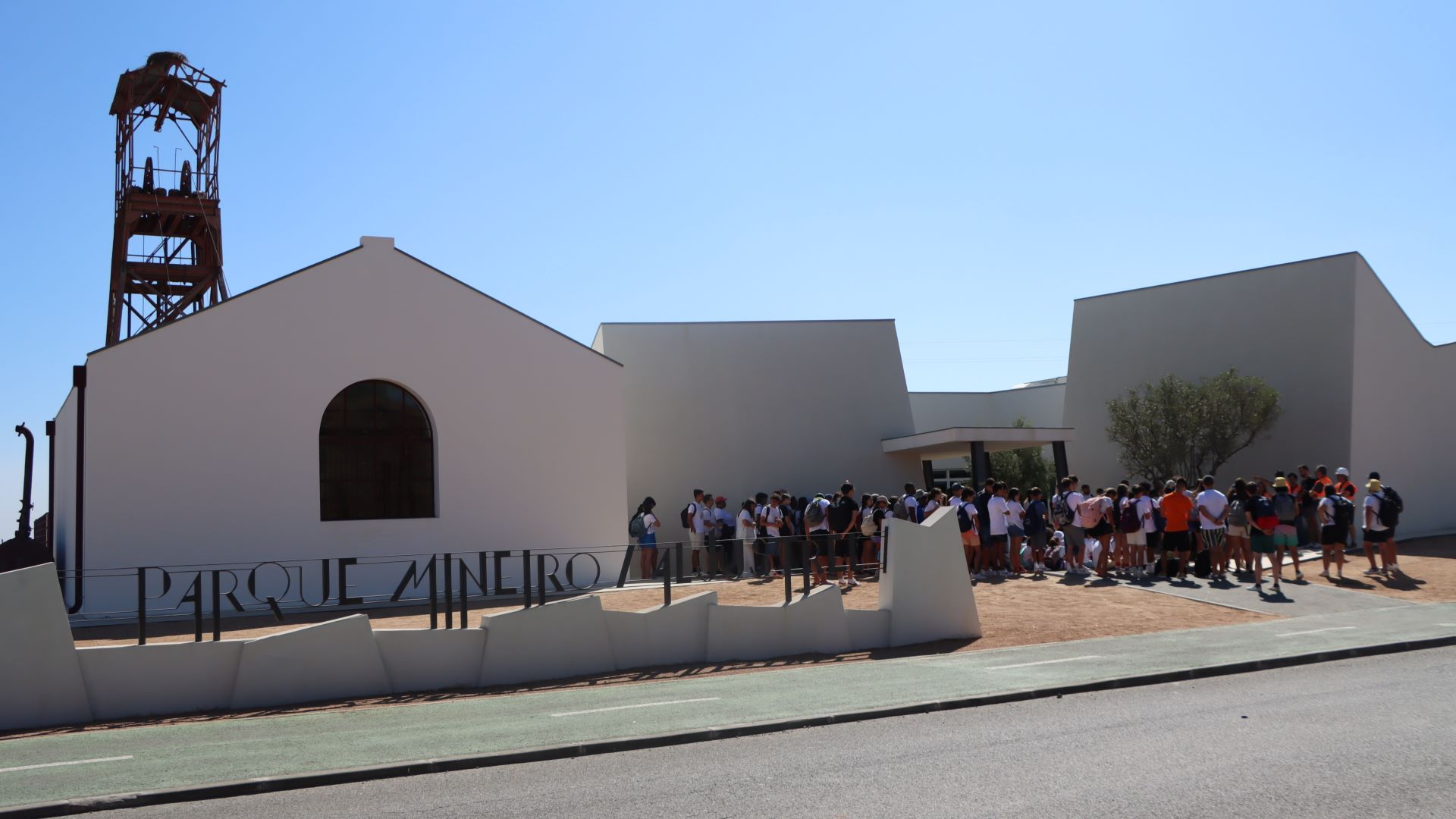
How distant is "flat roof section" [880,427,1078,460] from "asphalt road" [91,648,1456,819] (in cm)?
1764

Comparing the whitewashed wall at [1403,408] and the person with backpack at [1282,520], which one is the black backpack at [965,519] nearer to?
the person with backpack at [1282,520]

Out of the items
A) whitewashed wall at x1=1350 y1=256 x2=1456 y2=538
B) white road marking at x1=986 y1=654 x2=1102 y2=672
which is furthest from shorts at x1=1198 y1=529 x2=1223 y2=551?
whitewashed wall at x1=1350 y1=256 x2=1456 y2=538

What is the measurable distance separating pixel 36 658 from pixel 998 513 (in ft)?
46.5

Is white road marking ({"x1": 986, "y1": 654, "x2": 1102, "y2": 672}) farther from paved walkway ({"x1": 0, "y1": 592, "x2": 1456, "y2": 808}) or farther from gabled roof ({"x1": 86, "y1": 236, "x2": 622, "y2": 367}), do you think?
gabled roof ({"x1": 86, "y1": 236, "x2": 622, "y2": 367})

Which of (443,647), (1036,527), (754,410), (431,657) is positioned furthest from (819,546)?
(754,410)

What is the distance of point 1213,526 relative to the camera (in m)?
17.4

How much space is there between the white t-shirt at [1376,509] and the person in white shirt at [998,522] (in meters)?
5.83

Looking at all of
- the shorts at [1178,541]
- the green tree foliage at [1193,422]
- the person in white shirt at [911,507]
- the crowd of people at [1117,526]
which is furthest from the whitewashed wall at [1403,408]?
the person in white shirt at [911,507]

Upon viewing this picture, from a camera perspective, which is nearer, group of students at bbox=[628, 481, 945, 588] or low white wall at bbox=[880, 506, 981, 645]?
low white wall at bbox=[880, 506, 981, 645]

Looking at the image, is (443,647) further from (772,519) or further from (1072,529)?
(1072,529)

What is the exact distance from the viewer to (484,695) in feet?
36.4

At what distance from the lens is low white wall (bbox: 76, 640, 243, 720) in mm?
10352

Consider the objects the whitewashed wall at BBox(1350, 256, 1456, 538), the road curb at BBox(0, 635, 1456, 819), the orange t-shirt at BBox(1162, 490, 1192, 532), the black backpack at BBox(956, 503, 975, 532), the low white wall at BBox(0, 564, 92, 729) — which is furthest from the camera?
the whitewashed wall at BBox(1350, 256, 1456, 538)

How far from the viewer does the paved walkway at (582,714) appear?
7691 mm
